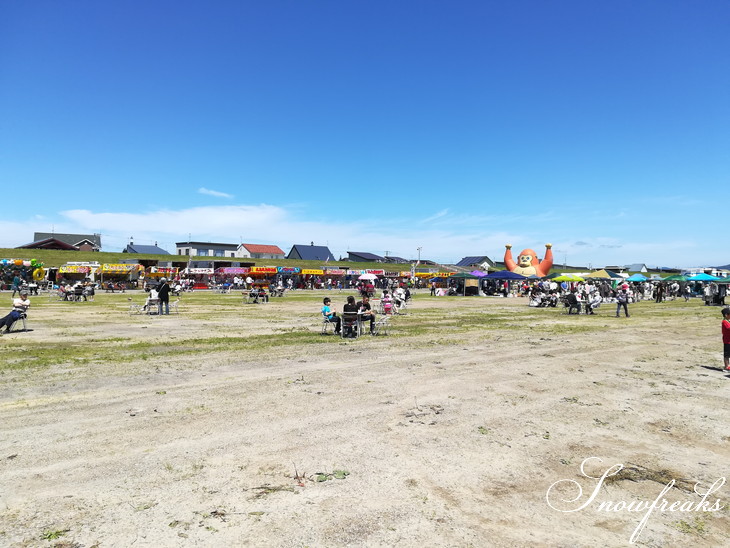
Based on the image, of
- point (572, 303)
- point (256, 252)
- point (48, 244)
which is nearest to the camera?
point (572, 303)

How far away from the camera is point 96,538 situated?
3.44 metres

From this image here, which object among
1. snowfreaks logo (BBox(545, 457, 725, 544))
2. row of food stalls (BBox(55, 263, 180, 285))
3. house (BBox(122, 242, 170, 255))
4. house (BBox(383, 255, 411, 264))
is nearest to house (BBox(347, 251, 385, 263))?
house (BBox(383, 255, 411, 264))

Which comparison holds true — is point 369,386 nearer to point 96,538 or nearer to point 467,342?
point 96,538

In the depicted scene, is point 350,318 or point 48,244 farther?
point 48,244

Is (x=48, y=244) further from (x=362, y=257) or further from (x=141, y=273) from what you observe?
(x=362, y=257)

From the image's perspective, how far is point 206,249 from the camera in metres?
90.1

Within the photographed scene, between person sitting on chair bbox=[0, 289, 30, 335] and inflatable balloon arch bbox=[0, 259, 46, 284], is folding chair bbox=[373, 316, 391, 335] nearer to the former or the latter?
person sitting on chair bbox=[0, 289, 30, 335]

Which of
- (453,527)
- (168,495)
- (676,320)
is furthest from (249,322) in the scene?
(676,320)

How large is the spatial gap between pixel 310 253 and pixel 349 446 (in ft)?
315

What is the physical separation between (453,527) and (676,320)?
22.7 meters

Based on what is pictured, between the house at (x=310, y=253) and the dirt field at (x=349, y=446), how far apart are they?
8827 centimetres

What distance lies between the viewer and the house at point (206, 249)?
87.2 m

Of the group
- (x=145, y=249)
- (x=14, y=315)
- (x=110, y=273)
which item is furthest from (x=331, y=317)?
(x=145, y=249)

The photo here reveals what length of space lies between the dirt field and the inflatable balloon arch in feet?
129
